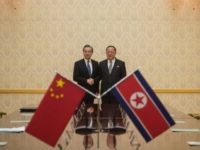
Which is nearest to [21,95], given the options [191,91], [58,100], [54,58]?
[54,58]

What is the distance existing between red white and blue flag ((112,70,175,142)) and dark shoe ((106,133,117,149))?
0.24 m

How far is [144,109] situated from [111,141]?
1.26 ft

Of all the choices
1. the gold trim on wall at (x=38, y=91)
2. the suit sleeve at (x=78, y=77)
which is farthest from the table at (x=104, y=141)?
the gold trim on wall at (x=38, y=91)

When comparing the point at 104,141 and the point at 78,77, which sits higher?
the point at 78,77

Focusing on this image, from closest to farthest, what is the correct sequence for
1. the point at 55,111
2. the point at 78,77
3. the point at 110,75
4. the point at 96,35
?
the point at 55,111, the point at 78,77, the point at 110,75, the point at 96,35

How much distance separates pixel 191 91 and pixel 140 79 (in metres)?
5.08

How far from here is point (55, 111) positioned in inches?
122

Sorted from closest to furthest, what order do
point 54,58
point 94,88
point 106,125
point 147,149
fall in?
1. point 147,149
2. point 106,125
3. point 94,88
4. point 54,58

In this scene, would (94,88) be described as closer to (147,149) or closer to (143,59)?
(143,59)

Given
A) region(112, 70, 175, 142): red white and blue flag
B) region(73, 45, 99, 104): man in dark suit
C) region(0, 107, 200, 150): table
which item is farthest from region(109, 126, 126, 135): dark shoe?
region(73, 45, 99, 104): man in dark suit

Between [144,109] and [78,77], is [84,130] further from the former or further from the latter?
[78,77]

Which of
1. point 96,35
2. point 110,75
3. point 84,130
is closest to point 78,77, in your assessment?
point 110,75

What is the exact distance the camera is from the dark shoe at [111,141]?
3.00m

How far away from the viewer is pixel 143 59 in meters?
8.00
